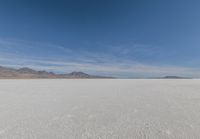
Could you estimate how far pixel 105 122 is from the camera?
3.19 m

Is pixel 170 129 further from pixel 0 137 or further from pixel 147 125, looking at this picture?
pixel 0 137

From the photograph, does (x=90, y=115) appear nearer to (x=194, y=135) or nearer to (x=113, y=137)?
(x=113, y=137)

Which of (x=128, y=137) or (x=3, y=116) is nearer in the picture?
(x=128, y=137)

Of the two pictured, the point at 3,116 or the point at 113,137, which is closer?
the point at 113,137

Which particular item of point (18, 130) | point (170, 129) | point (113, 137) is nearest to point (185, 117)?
point (170, 129)

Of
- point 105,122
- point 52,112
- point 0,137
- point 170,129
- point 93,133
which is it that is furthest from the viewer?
point 52,112

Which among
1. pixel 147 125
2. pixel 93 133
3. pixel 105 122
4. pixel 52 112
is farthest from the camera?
pixel 52 112

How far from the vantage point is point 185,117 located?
345 centimetres

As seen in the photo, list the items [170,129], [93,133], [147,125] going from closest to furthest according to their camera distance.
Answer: [93,133] < [170,129] < [147,125]

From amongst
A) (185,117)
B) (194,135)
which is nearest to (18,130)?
(194,135)

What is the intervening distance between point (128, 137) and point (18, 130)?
2218mm

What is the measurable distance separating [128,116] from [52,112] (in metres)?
2.26

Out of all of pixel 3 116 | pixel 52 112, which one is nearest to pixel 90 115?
pixel 52 112

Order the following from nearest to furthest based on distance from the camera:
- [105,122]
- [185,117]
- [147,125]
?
[147,125] < [105,122] < [185,117]
